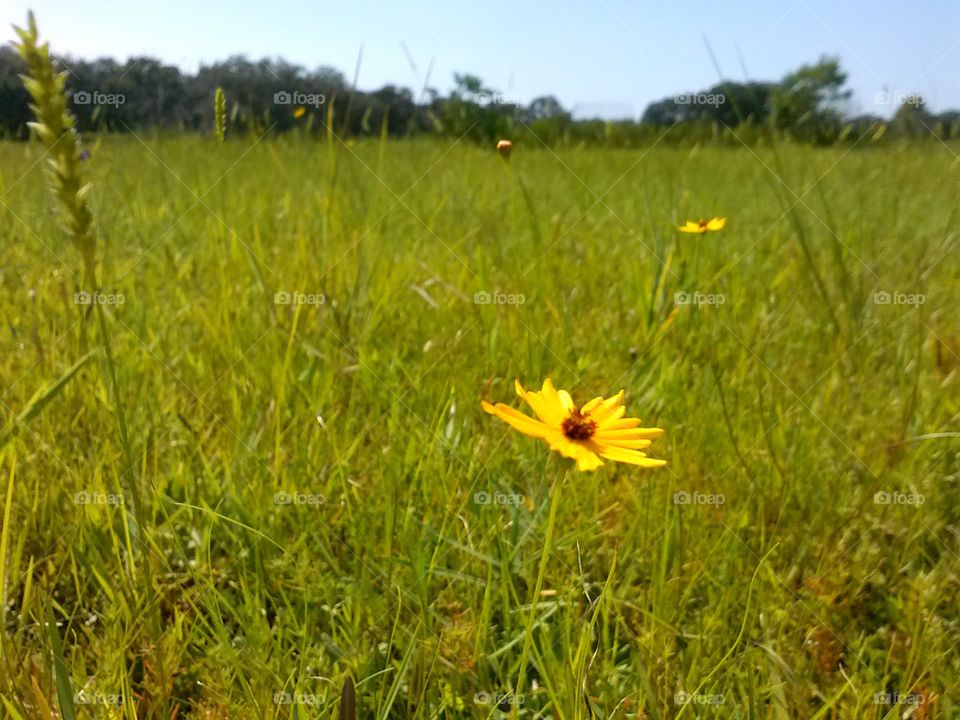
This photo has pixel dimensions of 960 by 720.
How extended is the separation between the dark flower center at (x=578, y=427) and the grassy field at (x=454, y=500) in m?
0.12

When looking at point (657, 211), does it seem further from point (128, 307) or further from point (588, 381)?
point (128, 307)

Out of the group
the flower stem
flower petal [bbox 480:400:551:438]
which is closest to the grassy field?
the flower stem

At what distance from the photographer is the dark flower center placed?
73 cm

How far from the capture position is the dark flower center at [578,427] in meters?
0.73

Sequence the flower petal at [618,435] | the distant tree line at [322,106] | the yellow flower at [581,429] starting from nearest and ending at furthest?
the yellow flower at [581,429] < the flower petal at [618,435] < the distant tree line at [322,106]

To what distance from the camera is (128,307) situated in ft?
5.82

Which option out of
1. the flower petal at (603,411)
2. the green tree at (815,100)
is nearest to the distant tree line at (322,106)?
the green tree at (815,100)

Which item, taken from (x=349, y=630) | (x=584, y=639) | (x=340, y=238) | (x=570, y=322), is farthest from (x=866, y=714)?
(x=340, y=238)

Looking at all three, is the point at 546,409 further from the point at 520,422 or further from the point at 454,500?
the point at 454,500

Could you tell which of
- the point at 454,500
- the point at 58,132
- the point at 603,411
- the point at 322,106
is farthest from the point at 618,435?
the point at 322,106

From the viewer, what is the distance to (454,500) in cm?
108

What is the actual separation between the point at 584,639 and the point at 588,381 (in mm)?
969

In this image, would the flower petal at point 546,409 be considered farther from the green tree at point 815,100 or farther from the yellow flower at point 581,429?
the green tree at point 815,100

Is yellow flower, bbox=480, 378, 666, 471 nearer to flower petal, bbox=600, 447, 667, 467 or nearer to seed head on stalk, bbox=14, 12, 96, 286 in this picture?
flower petal, bbox=600, 447, 667, 467
